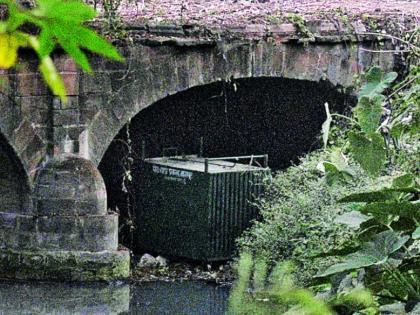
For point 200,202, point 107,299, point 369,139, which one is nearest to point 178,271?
point 200,202

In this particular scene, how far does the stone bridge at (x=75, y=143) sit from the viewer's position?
11711 mm

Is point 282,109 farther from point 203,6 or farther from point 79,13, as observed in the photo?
point 79,13

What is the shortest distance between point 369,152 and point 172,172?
426 inches

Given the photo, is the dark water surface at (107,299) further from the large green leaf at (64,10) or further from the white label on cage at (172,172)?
the large green leaf at (64,10)

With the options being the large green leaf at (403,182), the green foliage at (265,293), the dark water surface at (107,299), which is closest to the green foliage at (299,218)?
the dark water surface at (107,299)

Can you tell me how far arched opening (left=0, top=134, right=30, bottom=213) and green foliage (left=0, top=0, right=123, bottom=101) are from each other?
36.7ft

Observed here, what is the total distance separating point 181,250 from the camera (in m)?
13.4

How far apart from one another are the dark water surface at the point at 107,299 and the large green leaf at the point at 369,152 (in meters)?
8.16

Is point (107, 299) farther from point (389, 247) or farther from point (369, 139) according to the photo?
point (389, 247)

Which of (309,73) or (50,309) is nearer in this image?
(50,309)

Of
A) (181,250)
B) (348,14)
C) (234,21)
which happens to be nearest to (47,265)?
(181,250)

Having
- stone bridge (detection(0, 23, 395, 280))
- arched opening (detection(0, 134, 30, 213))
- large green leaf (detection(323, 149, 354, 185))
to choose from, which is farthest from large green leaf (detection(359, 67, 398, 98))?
arched opening (detection(0, 134, 30, 213))

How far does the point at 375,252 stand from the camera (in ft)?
6.36

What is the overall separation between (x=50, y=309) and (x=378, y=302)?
8.97 m
